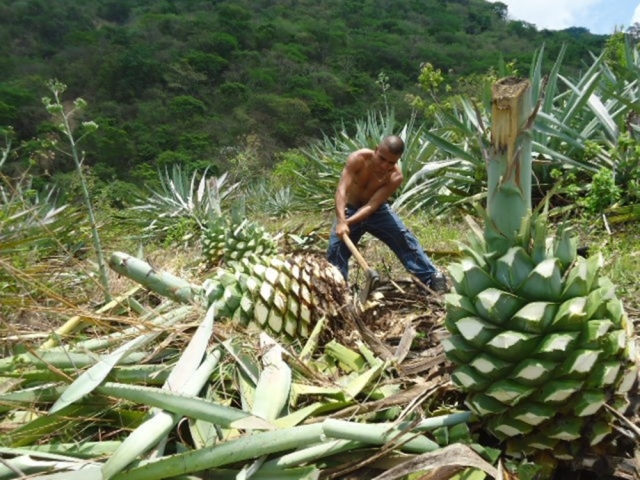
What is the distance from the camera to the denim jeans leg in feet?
12.7

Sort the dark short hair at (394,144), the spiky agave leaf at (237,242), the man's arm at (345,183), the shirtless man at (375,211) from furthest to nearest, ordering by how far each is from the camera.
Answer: the dark short hair at (394,144), the man's arm at (345,183), the spiky agave leaf at (237,242), the shirtless man at (375,211)

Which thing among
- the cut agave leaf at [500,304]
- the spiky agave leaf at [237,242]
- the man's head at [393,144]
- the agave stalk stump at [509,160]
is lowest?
the spiky agave leaf at [237,242]

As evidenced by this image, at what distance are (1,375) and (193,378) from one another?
2.00ft

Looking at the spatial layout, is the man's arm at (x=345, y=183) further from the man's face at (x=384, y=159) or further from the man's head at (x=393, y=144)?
the man's head at (x=393, y=144)

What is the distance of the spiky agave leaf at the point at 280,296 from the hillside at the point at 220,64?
26.5 meters

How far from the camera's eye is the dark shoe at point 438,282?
3.65 metres

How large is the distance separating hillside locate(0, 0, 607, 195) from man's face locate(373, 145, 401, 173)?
2433 centimetres

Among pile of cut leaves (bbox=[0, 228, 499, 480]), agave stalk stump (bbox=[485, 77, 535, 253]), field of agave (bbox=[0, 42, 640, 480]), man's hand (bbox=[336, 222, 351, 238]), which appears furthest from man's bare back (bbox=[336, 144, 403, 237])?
agave stalk stump (bbox=[485, 77, 535, 253])

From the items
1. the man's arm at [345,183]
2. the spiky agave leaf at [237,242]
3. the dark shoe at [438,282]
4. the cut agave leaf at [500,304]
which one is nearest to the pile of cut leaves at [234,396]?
the cut agave leaf at [500,304]

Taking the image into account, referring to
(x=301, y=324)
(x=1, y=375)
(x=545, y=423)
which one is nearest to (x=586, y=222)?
(x=301, y=324)

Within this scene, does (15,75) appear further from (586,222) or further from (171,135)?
(586,222)

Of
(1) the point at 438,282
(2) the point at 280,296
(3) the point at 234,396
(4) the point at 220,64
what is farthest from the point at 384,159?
(4) the point at 220,64

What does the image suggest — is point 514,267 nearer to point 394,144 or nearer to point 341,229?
point 341,229

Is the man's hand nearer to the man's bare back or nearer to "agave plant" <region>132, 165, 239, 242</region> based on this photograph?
the man's bare back
